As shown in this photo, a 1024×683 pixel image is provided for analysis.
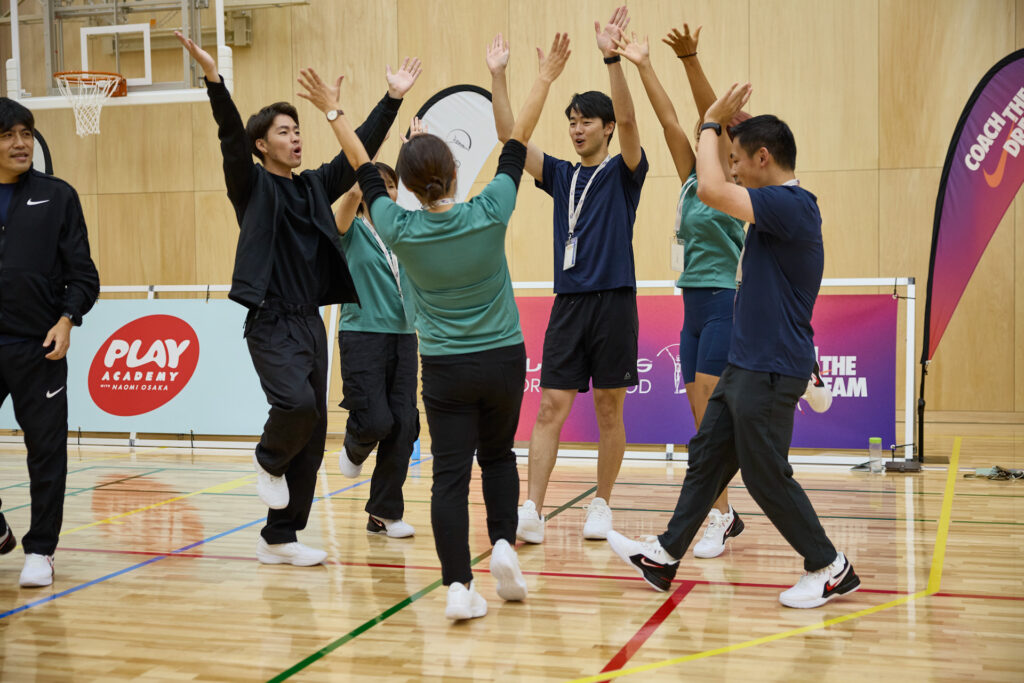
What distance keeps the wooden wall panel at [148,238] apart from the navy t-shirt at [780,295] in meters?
8.15

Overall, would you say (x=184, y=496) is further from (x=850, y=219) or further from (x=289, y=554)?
(x=850, y=219)

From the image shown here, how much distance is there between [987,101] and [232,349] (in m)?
5.51

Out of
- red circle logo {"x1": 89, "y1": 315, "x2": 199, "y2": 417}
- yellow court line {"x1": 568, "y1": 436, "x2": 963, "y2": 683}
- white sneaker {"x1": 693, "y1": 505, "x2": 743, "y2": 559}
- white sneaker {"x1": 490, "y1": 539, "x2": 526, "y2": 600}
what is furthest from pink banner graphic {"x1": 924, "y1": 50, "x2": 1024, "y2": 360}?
red circle logo {"x1": 89, "y1": 315, "x2": 199, "y2": 417}

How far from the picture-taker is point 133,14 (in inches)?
402

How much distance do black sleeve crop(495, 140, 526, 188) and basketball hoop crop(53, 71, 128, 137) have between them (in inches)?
264

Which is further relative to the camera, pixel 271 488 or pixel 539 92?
pixel 271 488

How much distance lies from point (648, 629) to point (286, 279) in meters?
1.87

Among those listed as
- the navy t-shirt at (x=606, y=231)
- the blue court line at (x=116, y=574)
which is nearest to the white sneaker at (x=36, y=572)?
the blue court line at (x=116, y=574)

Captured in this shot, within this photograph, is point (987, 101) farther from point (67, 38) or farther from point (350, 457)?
point (67, 38)

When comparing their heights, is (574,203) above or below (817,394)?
above

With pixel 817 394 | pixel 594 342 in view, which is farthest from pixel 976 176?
pixel 817 394

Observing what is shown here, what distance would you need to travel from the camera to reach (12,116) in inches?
144

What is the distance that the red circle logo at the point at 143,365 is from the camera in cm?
744

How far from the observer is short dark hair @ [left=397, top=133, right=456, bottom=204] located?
2.98m
